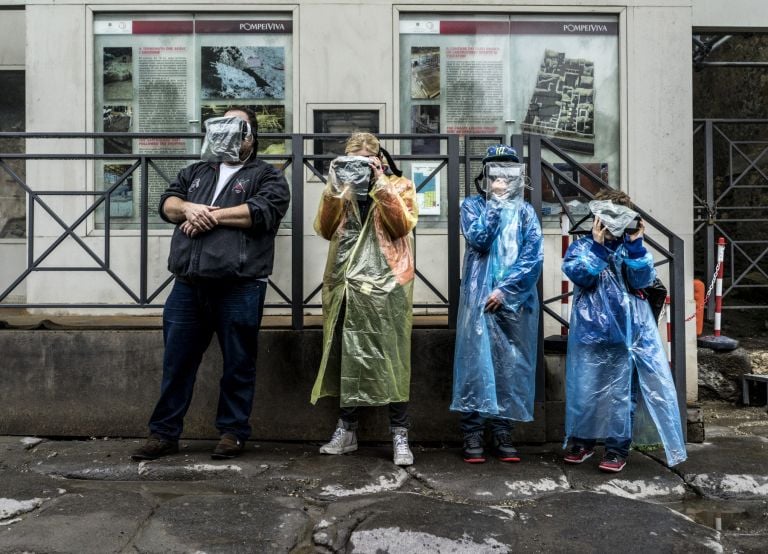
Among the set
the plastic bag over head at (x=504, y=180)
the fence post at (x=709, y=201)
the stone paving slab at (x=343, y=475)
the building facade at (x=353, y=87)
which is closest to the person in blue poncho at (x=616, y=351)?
the plastic bag over head at (x=504, y=180)

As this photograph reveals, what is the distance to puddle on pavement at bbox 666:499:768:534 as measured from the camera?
136 inches

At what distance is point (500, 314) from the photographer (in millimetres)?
4160

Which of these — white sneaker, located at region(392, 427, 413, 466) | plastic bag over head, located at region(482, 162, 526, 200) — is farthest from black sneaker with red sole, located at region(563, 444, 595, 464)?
plastic bag over head, located at region(482, 162, 526, 200)

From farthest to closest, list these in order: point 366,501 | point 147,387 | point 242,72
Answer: point 242,72 < point 147,387 < point 366,501

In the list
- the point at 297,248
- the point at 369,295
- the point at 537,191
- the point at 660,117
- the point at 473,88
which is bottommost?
the point at 369,295

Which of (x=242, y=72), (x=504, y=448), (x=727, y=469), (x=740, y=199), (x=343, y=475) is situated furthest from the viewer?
(x=740, y=199)

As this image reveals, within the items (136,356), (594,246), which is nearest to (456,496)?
(594,246)

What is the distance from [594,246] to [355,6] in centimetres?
333

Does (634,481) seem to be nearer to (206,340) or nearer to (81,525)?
(206,340)

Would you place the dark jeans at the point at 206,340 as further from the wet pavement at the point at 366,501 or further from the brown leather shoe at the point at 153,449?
the wet pavement at the point at 366,501

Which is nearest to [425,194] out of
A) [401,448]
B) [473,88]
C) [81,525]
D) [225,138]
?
[473,88]

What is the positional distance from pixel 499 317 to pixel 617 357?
2.17 feet

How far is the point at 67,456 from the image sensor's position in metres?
4.22

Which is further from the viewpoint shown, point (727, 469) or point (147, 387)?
point (147, 387)
